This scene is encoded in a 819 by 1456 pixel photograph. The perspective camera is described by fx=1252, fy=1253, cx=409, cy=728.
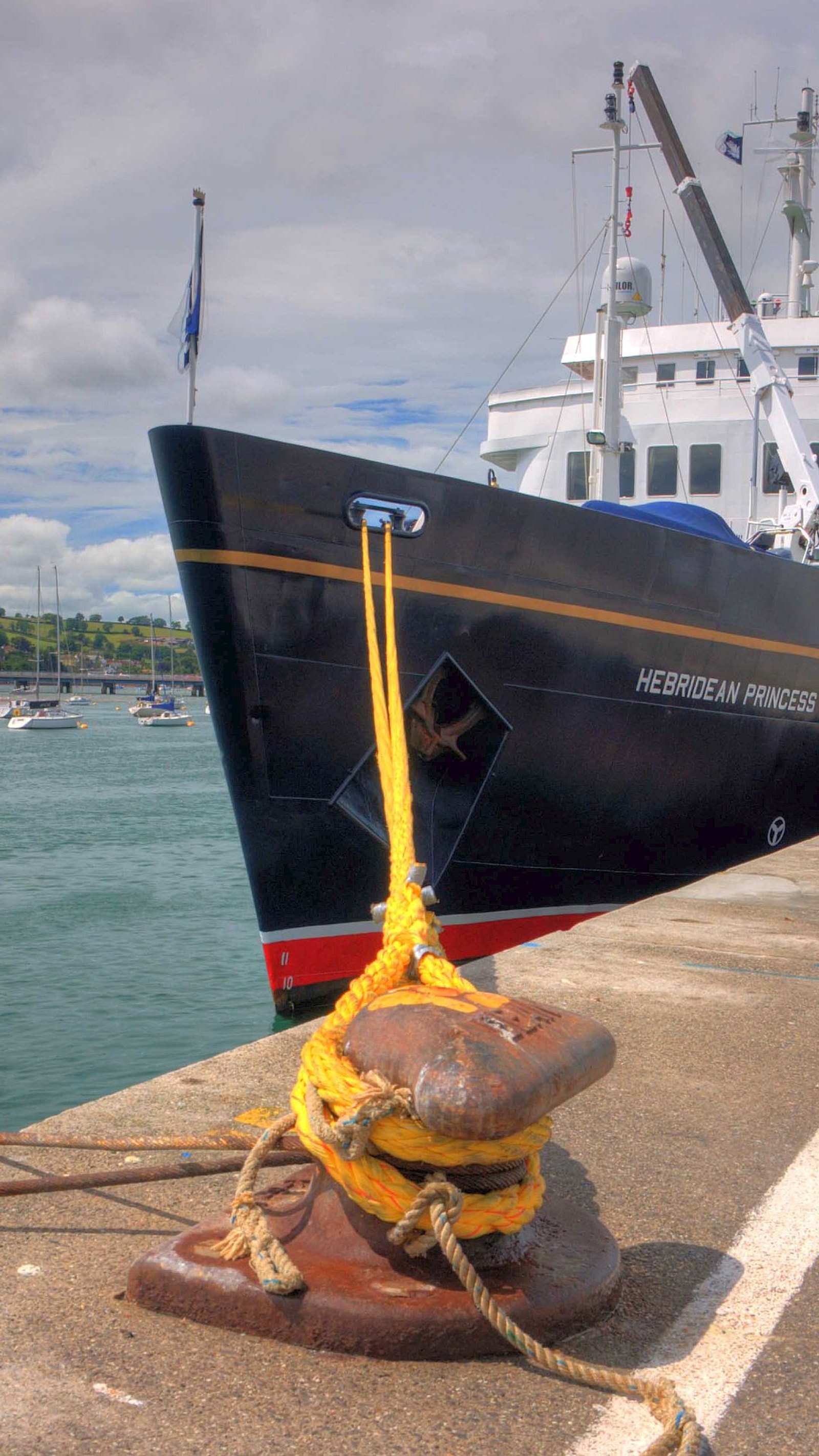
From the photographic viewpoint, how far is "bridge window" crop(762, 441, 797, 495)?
523 inches

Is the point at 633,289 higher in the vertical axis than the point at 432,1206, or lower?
higher

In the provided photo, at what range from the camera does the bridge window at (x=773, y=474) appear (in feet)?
43.5

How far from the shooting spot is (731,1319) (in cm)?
233

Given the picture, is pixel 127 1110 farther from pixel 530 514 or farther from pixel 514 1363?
pixel 530 514

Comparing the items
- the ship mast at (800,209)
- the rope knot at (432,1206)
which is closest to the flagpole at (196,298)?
the rope knot at (432,1206)

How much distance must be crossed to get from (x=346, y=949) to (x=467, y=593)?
6.94 ft

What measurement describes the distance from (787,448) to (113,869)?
11038 millimetres

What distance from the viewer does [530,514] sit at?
707 centimetres

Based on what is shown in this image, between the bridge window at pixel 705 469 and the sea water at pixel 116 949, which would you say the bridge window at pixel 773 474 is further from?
the sea water at pixel 116 949

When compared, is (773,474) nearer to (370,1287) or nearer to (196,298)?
(196,298)

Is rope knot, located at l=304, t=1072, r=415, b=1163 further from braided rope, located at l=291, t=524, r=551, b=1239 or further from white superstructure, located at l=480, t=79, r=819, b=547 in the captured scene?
white superstructure, located at l=480, t=79, r=819, b=547

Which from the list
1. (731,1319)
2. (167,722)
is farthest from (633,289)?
(167,722)

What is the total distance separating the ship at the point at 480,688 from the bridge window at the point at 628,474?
15.5 ft

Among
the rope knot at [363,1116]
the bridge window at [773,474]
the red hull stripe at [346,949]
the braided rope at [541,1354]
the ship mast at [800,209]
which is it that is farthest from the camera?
the ship mast at [800,209]
